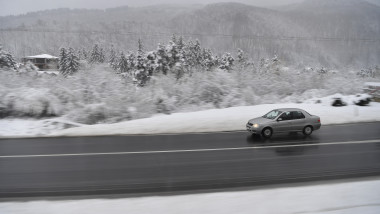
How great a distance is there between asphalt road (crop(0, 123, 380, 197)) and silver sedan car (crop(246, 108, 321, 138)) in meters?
0.37

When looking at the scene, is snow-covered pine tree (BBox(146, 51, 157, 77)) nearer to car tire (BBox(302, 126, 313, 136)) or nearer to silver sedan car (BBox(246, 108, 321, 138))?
silver sedan car (BBox(246, 108, 321, 138))

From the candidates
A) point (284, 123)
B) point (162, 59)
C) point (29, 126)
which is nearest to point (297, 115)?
point (284, 123)

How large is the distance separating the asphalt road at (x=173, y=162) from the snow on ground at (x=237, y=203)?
64 centimetres

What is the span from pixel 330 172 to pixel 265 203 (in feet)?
10.5

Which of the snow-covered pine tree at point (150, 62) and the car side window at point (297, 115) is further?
the snow-covered pine tree at point (150, 62)

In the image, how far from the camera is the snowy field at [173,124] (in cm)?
1274

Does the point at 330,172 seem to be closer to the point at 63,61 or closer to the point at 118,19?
the point at 63,61

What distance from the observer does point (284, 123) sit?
1170cm

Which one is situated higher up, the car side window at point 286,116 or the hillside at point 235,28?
the hillside at point 235,28

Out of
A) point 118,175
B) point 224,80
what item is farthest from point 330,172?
point 224,80

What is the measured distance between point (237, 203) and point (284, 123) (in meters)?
7.21

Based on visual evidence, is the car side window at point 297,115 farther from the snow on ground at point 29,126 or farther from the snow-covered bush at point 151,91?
the snow on ground at point 29,126

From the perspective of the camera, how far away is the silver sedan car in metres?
11.6

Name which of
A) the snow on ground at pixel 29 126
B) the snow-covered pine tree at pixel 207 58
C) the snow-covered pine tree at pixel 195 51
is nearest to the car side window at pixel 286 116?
the snow on ground at pixel 29 126
